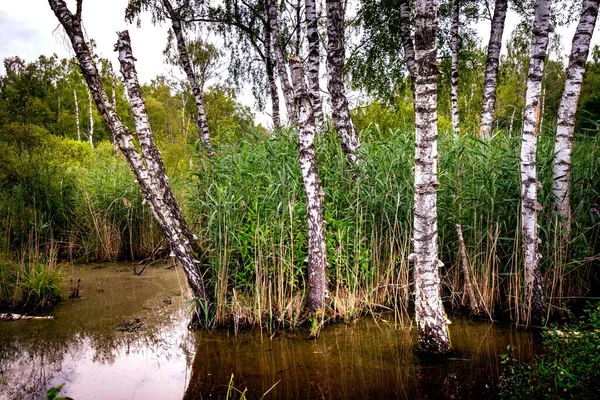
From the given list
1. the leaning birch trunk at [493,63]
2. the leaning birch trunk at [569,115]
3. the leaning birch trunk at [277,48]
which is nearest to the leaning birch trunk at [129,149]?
the leaning birch trunk at [569,115]

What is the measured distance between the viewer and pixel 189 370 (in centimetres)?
430

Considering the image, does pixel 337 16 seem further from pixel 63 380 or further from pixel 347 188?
pixel 63 380

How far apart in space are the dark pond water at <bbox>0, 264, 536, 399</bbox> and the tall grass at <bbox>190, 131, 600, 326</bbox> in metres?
0.46

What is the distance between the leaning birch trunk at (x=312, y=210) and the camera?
16.0 ft

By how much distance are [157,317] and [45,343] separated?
1.43 meters

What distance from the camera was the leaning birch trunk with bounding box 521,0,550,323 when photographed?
4.52 meters

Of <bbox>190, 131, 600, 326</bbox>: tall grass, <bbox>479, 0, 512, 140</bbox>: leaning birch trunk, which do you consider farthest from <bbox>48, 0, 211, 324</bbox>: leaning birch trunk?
<bbox>479, 0, 512, 140</bbox>: leaning birch trunk

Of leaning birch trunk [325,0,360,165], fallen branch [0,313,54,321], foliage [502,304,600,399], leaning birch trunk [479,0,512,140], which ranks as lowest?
fallen branch [0,313,54,321]

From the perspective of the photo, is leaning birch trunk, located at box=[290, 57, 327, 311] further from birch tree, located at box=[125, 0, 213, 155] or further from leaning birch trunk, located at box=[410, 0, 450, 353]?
birch tree, located at box=[125, 0, 213, 155]

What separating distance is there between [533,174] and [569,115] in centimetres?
102

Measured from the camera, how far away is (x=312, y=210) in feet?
16.2

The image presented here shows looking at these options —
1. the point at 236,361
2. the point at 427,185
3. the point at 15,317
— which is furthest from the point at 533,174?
the point at 15,317

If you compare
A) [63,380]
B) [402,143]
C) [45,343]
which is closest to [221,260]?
[63,380]

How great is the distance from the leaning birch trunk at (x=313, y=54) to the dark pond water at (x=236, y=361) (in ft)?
11.0
